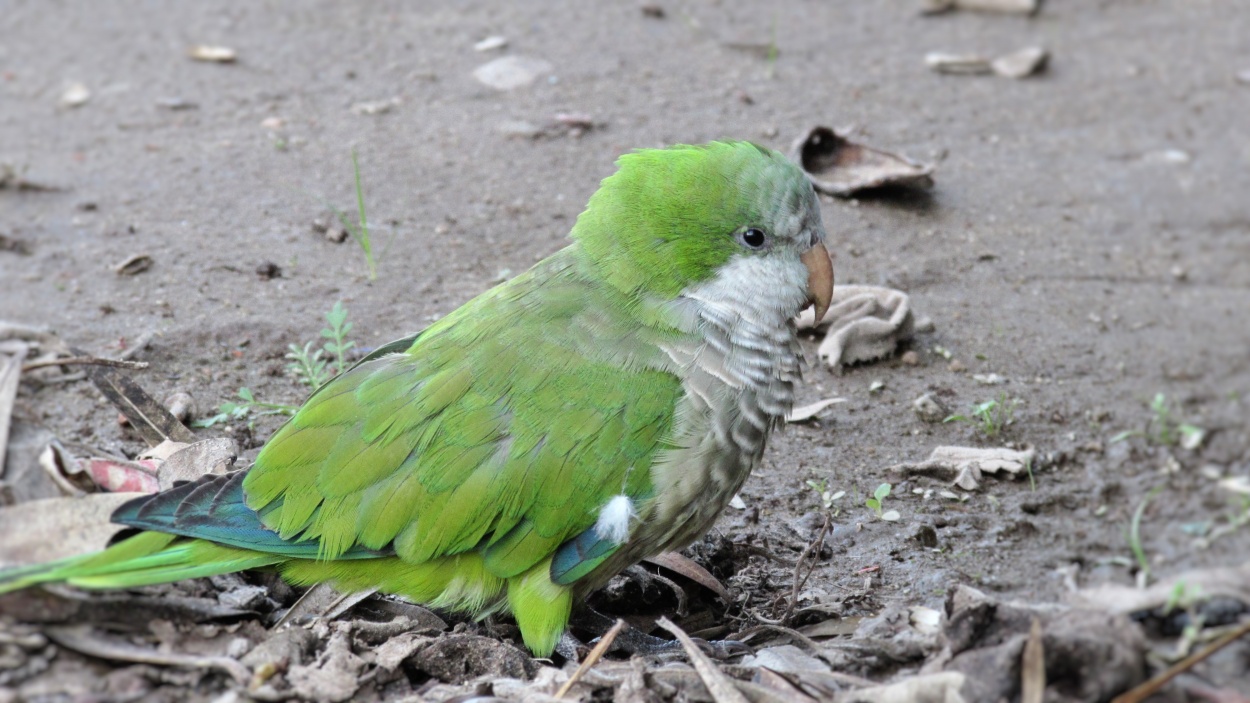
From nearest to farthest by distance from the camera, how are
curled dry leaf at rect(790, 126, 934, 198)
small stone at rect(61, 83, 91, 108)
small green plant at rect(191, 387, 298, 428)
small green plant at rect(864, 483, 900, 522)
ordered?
small green plant at rect(864, 483, 900, 522) → small green plant at rect(191, 387, 298, 428) → curled dry leaf at rect(790, 126, 934, 198) → small stone at rect(61, 83, 91, 108)

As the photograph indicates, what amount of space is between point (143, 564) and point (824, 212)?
11.6 ft

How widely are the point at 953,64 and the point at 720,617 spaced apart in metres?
4.38

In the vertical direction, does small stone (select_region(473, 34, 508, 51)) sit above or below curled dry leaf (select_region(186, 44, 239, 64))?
below

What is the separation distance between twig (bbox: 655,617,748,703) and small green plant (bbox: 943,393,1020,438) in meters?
1.64

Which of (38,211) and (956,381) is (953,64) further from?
(38,211)

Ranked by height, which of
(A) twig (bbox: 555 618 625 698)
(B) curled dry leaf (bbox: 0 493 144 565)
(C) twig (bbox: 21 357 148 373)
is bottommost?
(A) twig (bbox: 555 618 625 698)

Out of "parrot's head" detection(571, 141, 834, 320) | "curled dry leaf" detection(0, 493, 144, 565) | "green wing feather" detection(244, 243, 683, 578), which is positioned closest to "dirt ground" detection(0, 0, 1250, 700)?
"curled dry leaf" detection(0, 493, 144, 565)

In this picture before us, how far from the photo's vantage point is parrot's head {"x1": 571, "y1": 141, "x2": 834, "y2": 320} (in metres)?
3.13

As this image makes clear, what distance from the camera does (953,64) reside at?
21.5 feet

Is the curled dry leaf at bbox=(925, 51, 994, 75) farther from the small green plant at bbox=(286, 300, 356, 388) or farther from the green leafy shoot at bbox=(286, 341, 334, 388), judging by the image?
the green leafy shoot at bbox=(286, 341, 334, 388)

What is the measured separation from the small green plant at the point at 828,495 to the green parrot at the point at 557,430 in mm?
635

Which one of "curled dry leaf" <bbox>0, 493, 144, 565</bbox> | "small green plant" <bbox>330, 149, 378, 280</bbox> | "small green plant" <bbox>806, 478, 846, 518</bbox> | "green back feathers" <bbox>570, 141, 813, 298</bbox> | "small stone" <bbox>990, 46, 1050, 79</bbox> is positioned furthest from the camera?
"small stone" <bbox>990, 46, 1050, 79</bbox>

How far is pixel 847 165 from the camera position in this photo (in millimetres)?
5520

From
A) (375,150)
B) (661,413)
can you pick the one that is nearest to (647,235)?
(661,413)
